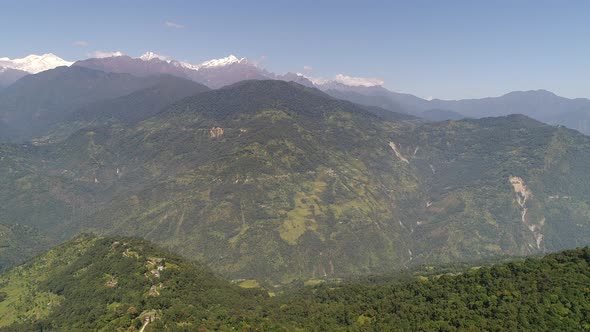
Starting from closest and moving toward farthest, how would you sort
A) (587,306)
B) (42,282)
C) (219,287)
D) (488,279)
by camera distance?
(587,306) < (488,279) < (219,287) < (42,282)

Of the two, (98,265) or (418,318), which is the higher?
(418,318)

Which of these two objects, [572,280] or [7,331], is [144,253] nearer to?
[7,331]

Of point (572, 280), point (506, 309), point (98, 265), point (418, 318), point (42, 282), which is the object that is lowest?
point (42, 282)

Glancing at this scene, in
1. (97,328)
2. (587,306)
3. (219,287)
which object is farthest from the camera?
(219,287)

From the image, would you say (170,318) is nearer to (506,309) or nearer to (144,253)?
(144,253)

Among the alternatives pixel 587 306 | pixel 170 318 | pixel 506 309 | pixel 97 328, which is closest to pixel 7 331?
pixel 97 328

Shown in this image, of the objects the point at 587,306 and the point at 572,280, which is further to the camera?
the point at 572,280
